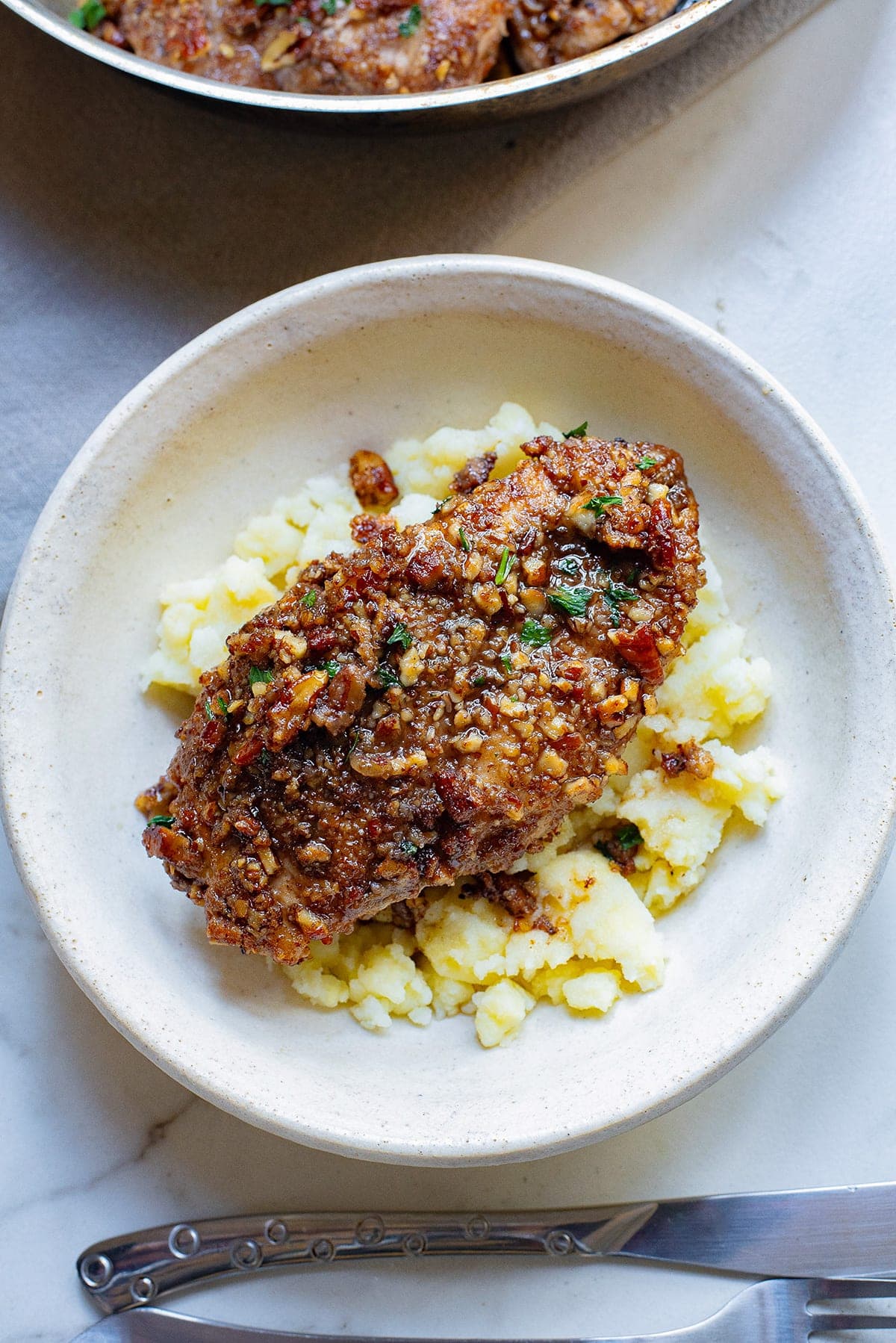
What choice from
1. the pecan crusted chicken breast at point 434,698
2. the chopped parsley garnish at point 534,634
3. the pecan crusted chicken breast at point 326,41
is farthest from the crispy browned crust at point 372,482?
the pecan crusted chicken breast at point 326,41

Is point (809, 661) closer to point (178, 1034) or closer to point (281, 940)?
point (281, 940)

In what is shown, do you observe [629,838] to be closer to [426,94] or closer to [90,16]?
A: [426,94]

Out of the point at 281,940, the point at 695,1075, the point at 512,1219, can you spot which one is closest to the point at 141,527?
the point at 281,940

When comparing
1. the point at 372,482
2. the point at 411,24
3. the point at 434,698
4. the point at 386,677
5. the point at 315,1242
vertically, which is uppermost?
the point at 411,24

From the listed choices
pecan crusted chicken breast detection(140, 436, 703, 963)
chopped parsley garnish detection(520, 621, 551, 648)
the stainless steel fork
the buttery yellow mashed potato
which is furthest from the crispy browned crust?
the stainless steel fork

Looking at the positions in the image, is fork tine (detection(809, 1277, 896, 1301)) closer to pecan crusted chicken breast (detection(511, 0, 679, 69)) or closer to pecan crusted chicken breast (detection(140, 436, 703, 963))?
pecan crusted chicken breast (detection(140, 436, 703, 963))

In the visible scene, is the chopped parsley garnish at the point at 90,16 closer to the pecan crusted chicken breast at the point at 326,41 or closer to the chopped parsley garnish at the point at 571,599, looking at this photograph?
the pecan crusted chicken breast at the point at 326,41

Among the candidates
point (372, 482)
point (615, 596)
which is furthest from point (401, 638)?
point (372, 482)
